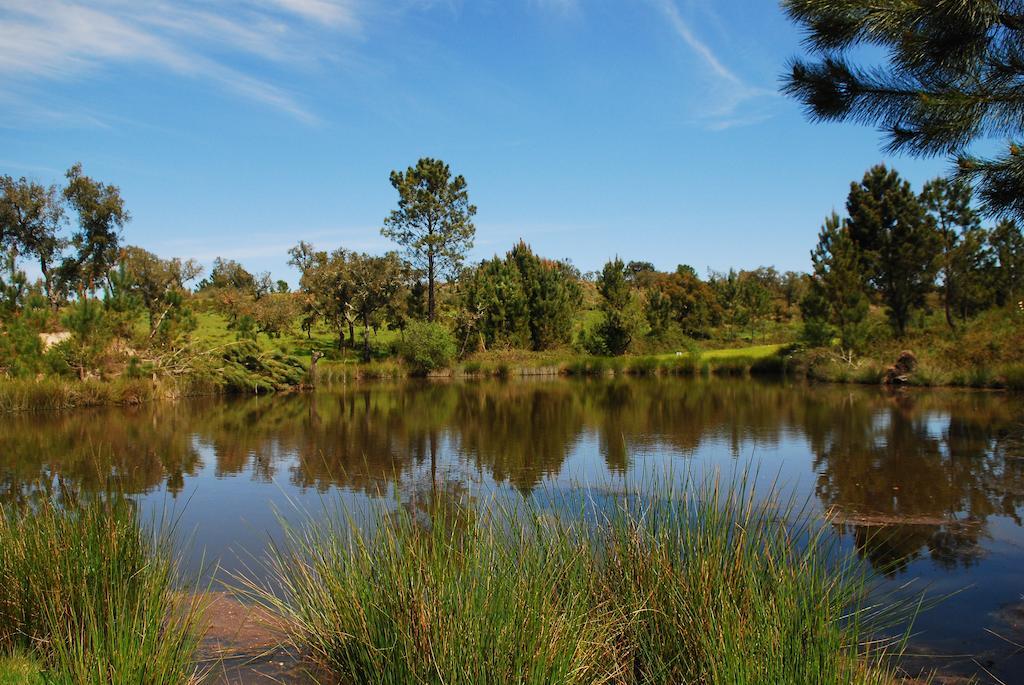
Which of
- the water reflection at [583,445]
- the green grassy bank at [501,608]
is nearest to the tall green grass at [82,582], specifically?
the green grassy bank at [501,608]

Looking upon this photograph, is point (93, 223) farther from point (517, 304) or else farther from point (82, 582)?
point (82, 582)

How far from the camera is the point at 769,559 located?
12.2 ft

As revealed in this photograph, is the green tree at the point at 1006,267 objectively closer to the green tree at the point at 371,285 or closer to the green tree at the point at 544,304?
the green tree at the point at 544,304

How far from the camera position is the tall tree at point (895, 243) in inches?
1187

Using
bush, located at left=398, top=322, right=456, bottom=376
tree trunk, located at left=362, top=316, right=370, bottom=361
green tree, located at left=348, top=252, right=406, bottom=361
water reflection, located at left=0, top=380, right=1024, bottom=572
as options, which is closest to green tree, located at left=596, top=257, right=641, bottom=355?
bush, located at left=398, top=322, right=456, bottom=376

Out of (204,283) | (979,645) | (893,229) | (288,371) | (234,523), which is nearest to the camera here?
(979,645)

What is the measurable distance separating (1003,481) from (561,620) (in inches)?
370

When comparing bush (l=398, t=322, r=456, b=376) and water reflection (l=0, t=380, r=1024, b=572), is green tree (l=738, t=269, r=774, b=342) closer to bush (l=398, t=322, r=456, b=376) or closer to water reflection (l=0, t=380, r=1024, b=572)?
bush (l=398, t=322, r=456, b=376)

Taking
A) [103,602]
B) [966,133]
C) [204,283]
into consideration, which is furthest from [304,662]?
[204,283]

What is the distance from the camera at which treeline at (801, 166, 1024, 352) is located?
30000mm

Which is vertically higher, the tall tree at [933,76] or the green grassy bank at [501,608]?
the tall tree at [933,76]

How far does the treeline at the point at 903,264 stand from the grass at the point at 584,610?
95.2 feet

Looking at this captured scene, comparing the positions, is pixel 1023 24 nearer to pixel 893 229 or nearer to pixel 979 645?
pixel 979 645

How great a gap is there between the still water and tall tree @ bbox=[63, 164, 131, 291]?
77.7ft
